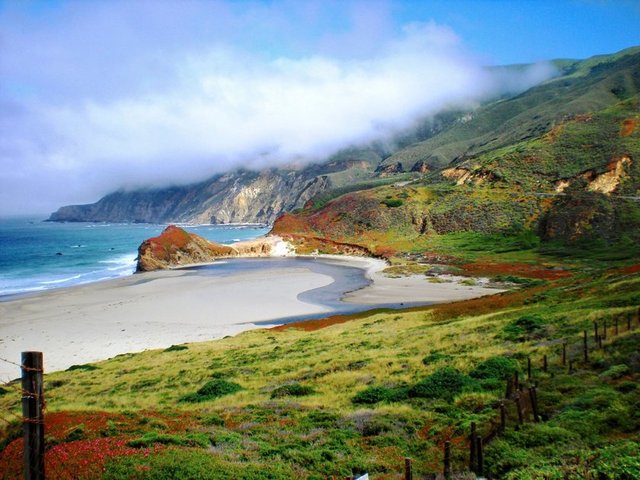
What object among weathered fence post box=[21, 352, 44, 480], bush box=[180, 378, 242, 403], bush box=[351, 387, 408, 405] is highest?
weathered fence post box=[21, 352, 44, 480]

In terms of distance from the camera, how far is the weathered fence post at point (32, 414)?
672 cm

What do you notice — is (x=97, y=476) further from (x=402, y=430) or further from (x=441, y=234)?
(x=441, y=234)

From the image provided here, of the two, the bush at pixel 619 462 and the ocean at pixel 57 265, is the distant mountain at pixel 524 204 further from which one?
the bush at pixel 619 462

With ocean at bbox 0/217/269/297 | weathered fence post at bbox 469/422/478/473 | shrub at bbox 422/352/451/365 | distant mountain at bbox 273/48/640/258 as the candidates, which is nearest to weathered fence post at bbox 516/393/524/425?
weathered fence post at bbox 469/422/478/473

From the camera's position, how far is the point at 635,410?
33.9 feet

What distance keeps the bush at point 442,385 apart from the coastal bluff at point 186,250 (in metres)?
79.6

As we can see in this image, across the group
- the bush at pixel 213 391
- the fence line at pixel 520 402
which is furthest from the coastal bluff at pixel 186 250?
the fence line at pixel 520 402

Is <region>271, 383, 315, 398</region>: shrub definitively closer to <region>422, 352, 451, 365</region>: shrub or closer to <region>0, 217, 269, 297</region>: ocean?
<region>422, 352, 451, 365</region>: shrub

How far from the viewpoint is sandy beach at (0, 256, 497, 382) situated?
3625cm

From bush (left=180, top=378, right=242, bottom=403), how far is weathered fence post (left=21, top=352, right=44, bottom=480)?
36.8 feet

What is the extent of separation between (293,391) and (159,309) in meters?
36.6

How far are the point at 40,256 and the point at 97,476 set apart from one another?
11484 centimetres

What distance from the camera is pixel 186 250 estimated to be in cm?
9956

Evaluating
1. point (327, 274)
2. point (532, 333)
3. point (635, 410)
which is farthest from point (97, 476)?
point (327, 274)
